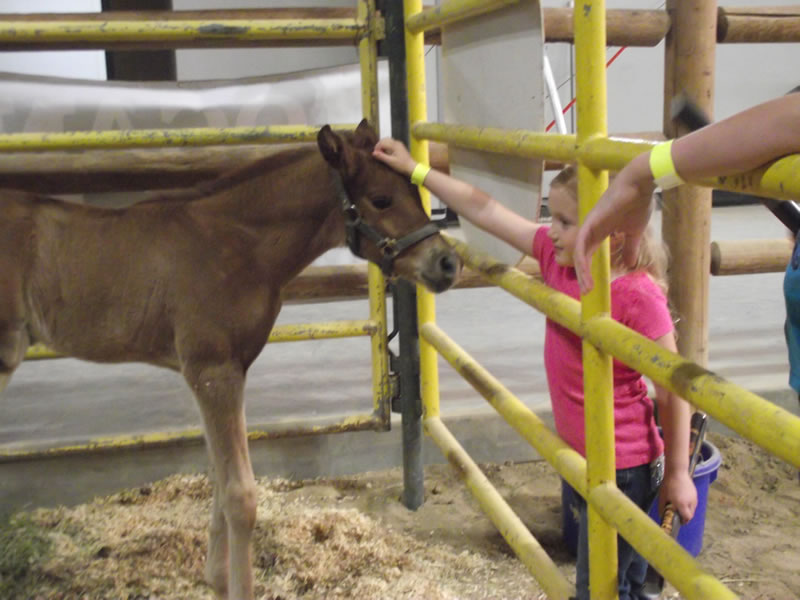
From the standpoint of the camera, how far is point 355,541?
2.33 meters

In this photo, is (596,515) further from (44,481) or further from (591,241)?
(44,481)

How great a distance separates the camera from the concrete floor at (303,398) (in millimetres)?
2740

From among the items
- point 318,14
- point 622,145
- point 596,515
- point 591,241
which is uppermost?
point 318,14

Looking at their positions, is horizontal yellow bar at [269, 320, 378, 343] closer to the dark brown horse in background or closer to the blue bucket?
the dark brown horse in background

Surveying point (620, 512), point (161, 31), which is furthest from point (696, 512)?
point (161, 31)

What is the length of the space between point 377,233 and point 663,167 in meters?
1.05

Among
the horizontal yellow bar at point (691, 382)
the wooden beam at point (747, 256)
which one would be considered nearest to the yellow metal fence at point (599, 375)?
the horizontal yellow bar at point (691, 382)

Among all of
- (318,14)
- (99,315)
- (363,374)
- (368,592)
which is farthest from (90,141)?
(363,374)

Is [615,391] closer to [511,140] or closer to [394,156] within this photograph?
[511,140]

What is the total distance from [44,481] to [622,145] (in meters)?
2.27

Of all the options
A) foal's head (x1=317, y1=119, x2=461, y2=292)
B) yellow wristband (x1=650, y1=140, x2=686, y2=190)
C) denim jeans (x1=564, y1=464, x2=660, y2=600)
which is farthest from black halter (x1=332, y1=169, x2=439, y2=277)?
yellow wristband (x1=650, y1=140, x2=686, y2=190)

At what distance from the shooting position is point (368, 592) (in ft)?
6.84

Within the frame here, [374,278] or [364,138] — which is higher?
[364,138]

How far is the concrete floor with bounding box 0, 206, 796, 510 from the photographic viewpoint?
2.74 metres
